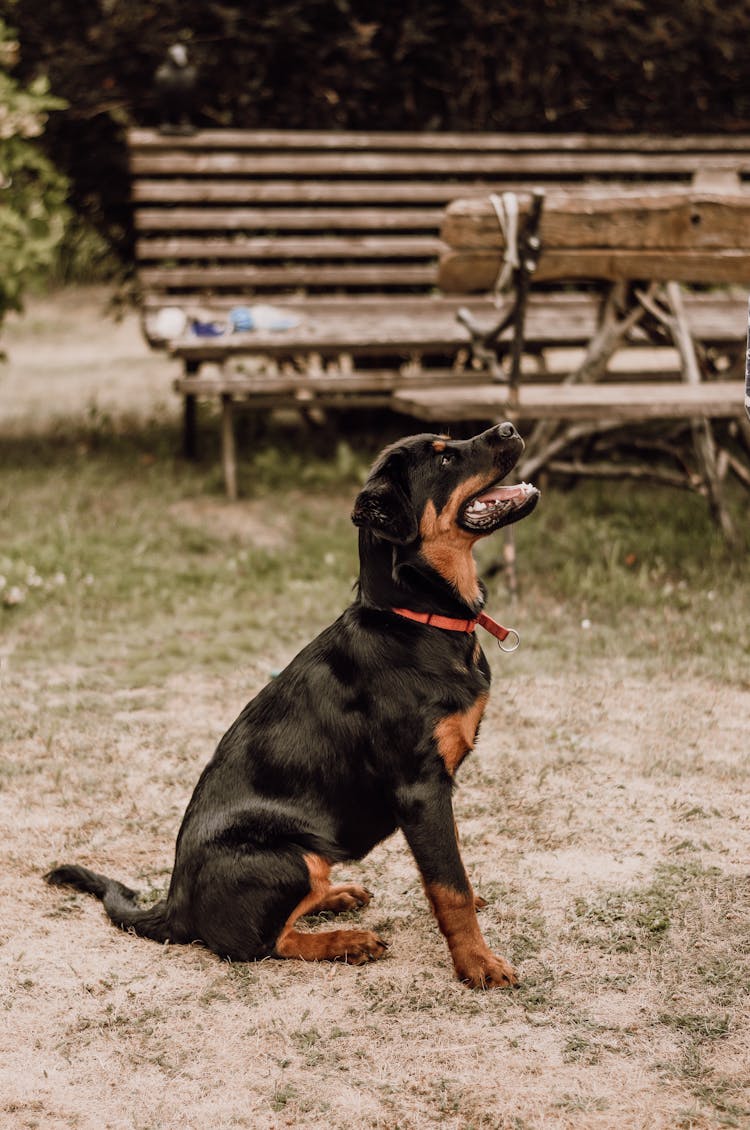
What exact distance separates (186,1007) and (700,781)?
77.5 inches

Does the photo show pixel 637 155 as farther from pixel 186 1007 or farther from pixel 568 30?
pixel 186 1007

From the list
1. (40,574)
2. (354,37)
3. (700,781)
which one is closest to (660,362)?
(354,37)

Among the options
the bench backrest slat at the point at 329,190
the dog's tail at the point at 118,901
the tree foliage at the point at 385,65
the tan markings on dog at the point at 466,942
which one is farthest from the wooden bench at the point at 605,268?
the tan markings on dog at the point at 466,942

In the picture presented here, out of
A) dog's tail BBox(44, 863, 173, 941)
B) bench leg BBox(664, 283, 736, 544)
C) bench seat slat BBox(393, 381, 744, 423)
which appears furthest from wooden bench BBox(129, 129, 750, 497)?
dog's tail BBox(44, 863, 173, 941)

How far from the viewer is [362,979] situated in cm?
346

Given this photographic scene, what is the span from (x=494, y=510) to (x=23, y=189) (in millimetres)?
5777

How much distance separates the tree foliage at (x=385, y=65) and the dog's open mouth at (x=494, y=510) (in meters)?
5.64

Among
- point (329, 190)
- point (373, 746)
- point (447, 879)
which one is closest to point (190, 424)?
point (329, 190)

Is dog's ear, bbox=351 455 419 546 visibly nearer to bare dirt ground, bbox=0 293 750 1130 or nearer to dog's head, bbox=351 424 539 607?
dog's head, bbox=351 424 539 607

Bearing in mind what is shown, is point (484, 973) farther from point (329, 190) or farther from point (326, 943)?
point (329, 190)

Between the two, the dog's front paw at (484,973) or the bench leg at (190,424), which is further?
the bench leg at (190,424)

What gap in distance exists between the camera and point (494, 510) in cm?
353

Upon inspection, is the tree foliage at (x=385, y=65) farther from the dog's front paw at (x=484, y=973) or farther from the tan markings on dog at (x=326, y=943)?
the dog's front paw at (x=484, y=973)

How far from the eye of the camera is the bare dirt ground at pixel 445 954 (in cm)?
296
